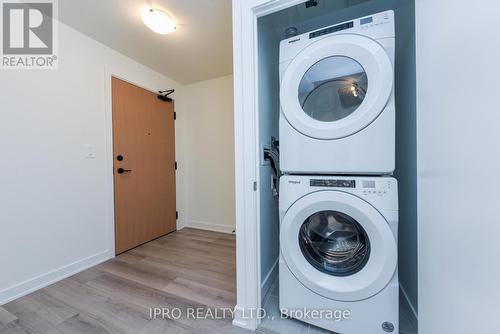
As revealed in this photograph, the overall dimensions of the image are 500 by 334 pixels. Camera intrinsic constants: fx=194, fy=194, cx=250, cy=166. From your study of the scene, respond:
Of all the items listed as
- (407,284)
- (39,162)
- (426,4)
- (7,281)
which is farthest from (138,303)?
(426,4)

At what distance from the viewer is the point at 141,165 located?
243 cm

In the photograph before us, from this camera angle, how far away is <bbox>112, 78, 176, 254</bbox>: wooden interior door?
218cm

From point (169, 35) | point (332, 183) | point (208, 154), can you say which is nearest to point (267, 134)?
point (332, 183)

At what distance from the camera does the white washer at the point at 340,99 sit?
94 centimetres

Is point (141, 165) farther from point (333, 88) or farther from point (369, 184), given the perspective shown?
point (369, 184)

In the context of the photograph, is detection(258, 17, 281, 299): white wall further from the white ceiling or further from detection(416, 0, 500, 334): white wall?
detection(416, 0, 500, 334): white wall

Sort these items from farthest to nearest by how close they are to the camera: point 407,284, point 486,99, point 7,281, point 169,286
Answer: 1. point 169,286
2. point 7,281
3. point 407,284
4. point 486,99

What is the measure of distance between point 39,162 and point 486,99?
2.51 m

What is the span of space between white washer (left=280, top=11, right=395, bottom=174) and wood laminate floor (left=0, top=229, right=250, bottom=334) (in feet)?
3.67

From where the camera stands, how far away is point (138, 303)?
1365 millimetres

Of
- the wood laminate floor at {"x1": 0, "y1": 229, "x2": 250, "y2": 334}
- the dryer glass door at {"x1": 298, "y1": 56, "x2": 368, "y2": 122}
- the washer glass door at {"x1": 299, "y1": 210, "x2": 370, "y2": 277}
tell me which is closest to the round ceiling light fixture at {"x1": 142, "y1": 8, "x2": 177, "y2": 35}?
the dryer glass door at {"x1": 298, "y1": 56, "x2": 368, "y2": 122}

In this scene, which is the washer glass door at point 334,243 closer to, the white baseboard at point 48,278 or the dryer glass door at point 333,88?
the dryer glass door at point 333,88

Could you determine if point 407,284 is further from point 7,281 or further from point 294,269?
point 7,281

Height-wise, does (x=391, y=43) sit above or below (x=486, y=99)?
above
